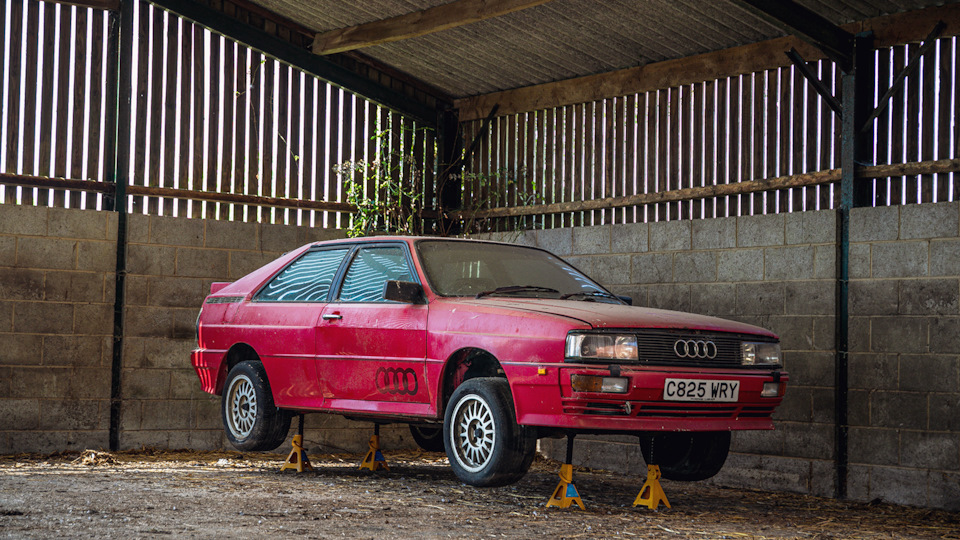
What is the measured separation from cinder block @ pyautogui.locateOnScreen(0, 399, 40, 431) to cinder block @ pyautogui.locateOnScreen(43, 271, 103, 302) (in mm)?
953

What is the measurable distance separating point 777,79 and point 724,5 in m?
0.97

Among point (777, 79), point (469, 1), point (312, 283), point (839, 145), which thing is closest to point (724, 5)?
point (777, 79)

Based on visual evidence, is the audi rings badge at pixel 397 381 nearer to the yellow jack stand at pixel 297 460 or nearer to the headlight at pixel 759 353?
the yellow jack stand at pixel 297 460

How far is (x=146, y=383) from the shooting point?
32.5 feet

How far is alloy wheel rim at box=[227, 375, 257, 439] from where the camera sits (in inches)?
310

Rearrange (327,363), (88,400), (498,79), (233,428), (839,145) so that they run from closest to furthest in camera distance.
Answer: (327,363), (233,428), (839,145), (88,400), (498,79)

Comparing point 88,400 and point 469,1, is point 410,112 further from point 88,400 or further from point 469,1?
point 88,400

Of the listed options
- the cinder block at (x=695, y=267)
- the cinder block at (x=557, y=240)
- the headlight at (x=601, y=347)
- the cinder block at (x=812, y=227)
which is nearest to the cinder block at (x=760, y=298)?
the cinder block at (x=695, y=267)

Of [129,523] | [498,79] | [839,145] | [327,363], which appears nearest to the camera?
[129,523]

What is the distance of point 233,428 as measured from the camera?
8.03 m

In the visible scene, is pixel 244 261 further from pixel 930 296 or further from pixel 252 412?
pixel 930 296

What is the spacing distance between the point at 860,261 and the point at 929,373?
1.02 metres

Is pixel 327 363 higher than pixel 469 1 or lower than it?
lower

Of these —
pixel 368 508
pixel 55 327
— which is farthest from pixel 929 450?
pixel 55 327
